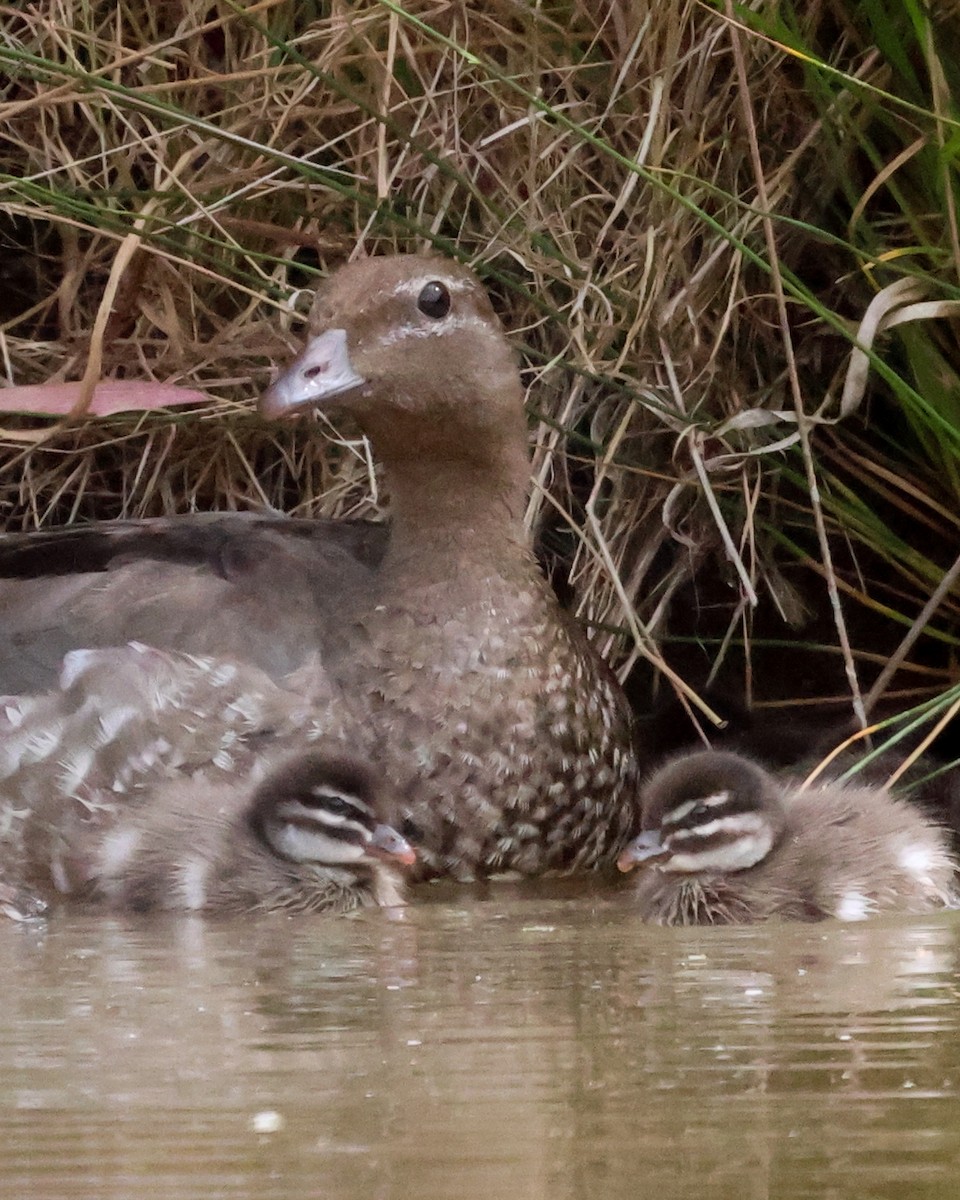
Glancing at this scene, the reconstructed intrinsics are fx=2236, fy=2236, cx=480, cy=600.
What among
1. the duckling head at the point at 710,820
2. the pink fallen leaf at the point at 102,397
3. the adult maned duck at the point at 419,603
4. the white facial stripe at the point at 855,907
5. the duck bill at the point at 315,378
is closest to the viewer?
the white facial stripe at the point at 855,907

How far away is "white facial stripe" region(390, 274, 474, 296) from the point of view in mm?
3373

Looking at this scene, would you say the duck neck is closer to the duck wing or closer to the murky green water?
the duck wing

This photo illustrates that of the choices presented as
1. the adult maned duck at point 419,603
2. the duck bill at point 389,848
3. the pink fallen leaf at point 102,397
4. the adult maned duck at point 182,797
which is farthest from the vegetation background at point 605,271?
the duck bill at point 389,848

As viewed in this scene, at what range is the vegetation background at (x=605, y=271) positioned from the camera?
137 inches

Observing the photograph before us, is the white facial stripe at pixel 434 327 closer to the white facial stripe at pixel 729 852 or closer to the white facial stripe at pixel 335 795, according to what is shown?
the white facial stripe at pixel 335 795

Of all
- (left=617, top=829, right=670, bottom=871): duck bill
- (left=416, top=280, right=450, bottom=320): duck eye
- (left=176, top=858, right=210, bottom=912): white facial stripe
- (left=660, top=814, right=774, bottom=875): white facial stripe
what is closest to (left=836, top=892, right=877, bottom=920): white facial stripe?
(left=660, top=814, right=774, bottom=875): white facial stripe

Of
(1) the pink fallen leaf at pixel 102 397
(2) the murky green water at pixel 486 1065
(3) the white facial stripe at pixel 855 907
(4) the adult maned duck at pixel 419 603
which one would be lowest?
(2) the murky green water at pixel 486 1065

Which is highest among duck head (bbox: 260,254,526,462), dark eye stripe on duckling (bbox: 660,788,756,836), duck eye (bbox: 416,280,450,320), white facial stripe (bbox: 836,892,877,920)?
duck eye (bbox: 416,280,450,320)

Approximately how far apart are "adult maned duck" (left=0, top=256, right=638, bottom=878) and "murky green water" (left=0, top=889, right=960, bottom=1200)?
1.93 feet

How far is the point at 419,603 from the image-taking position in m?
3.46

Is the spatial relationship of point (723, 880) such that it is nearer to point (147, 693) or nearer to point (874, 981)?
point (874, 981)

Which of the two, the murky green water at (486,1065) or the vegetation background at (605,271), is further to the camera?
the vegetation background at (605,271)

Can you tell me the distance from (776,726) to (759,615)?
0.28 metres

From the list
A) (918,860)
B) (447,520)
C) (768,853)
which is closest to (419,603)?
(447,520)
